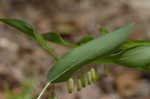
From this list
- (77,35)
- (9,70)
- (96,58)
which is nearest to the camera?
(96,58)

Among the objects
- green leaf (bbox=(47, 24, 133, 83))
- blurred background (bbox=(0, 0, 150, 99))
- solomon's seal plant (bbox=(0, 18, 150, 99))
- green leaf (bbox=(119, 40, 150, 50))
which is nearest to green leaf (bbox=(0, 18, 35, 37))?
solomon's seal plant (bbox=(0, 18, 150, 99))

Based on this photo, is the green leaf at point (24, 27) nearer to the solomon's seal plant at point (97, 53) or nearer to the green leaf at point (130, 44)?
the solomon's seal plant at point (97, 53)

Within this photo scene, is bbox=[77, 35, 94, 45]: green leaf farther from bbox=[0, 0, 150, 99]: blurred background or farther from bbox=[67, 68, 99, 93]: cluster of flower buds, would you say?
bbox=[0, 0, 150, 99]: blurred background

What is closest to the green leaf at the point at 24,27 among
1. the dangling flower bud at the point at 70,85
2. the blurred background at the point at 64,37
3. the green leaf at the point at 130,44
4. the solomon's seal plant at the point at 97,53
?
the solomon's seal plant at the point at 97,53

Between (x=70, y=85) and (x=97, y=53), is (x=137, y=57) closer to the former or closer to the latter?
(x=97, y=53)

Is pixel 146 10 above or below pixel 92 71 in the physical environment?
below

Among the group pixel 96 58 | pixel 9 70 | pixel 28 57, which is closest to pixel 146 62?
pixel 96 58

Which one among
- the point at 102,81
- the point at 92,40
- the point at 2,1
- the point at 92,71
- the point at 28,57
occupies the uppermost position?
the point at 92,40

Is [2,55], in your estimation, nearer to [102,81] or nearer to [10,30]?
[10,30]
